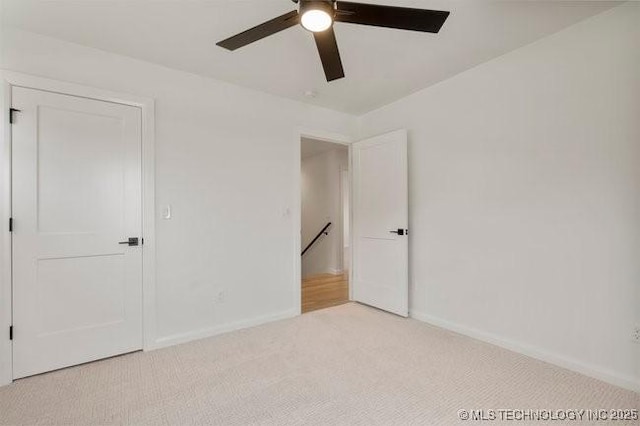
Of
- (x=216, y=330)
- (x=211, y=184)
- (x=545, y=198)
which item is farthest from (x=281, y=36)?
(x=216, y=330)

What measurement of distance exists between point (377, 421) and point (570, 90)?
8.63 ft

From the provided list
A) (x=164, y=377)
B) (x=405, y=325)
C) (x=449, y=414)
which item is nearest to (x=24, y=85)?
(x=164, y=377)

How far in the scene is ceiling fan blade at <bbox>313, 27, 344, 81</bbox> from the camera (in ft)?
5.45

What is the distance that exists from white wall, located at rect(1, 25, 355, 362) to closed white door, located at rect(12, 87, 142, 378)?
21 centimetres

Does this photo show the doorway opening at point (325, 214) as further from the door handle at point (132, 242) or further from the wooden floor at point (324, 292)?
the door handle at point (132, 242)

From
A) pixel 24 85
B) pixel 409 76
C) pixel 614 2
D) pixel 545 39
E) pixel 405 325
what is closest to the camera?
pixel 614 2

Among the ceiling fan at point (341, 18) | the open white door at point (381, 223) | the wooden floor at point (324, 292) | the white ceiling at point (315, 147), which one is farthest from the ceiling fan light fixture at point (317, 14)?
the white ceiling at point (315, 147)

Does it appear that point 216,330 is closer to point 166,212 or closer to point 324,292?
point 166,212

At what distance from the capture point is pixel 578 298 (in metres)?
2.24

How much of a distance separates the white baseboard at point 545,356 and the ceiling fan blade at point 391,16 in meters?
2.49

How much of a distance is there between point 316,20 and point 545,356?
2869mm

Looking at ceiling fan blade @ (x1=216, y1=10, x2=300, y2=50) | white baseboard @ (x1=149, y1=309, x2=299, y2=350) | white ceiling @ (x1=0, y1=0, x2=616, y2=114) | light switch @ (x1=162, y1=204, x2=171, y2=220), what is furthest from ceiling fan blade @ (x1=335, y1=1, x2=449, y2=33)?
white baseboard @ (x1=149, y1=309, x2=299, y2=350)

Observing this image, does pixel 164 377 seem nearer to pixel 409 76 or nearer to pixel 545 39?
pixel 409 76

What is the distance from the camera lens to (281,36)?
7.54 feet
